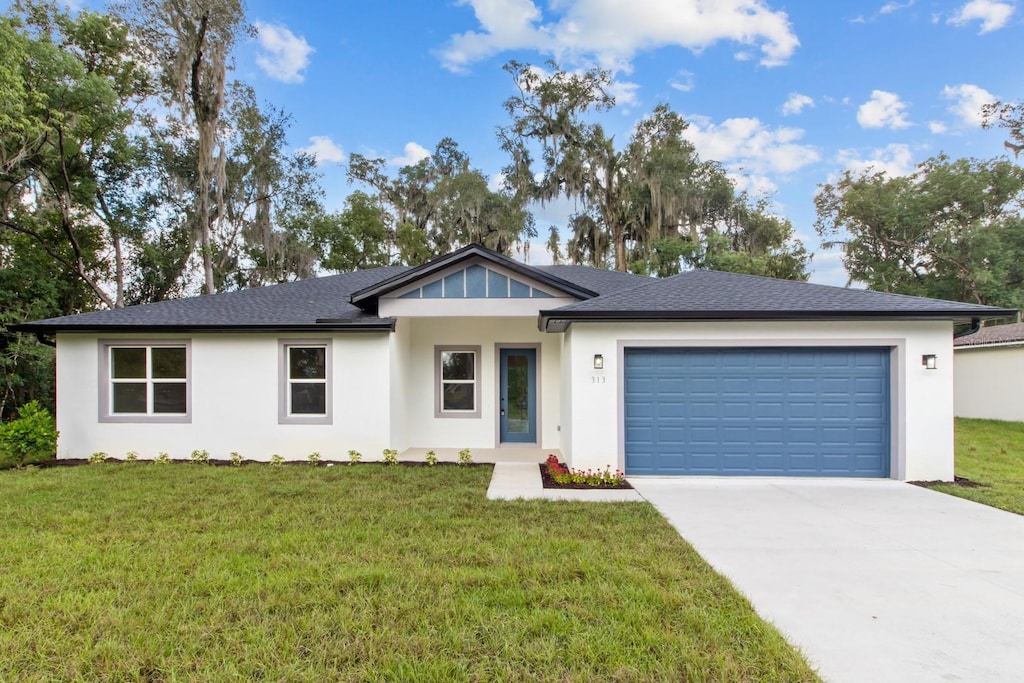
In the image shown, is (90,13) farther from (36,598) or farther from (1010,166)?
(1010,166)

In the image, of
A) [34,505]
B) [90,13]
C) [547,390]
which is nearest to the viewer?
[34,505]

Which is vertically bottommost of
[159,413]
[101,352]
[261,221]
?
[159,413]

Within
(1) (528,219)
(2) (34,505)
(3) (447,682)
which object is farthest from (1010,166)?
(2) (34,505)

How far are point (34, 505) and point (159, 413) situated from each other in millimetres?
3216

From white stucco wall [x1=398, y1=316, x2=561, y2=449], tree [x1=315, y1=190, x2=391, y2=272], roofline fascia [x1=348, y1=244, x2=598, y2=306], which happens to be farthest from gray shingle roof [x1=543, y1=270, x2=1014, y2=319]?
tree [x1=315, y1=190, x2=391, y2=272]

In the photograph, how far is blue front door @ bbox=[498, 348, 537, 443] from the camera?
398 inches

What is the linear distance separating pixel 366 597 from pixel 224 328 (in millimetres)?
6819

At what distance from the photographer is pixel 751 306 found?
728 cm

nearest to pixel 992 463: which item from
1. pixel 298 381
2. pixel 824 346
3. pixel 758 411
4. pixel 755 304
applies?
pixel 824 346

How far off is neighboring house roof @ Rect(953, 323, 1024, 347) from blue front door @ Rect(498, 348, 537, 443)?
13551 mm

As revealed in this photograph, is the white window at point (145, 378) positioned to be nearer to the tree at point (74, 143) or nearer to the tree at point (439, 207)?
the tree at point (74, 143)

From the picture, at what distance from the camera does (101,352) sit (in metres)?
8.62

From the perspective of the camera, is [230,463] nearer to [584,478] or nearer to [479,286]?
[479,286]

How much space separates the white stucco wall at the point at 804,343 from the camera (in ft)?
23.1
